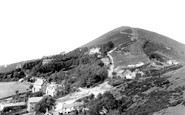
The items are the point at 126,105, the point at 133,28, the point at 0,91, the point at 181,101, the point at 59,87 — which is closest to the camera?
the point at 181,101

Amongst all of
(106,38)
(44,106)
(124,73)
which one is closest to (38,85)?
(44,106)

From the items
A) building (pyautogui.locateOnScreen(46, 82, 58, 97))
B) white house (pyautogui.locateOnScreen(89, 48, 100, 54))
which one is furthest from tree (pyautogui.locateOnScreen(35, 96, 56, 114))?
white house (pyautogui.locateOnScreen(89, 48, 100, 54))

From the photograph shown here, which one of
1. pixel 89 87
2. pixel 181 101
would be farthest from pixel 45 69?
pixel 181 101

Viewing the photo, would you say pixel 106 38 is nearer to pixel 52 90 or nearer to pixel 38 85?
pixel 38 85

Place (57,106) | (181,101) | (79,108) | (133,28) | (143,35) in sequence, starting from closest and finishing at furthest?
(181,101) → (79,108) → (57,106) → (143,35) → (133,28)

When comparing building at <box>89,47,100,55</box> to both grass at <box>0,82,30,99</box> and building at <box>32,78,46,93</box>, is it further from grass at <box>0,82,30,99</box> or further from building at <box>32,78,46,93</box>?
grass at <box>0,82,30,99</box>

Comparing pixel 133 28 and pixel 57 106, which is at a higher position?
pixel 133 28

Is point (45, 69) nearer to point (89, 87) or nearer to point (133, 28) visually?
point (89, 87)
